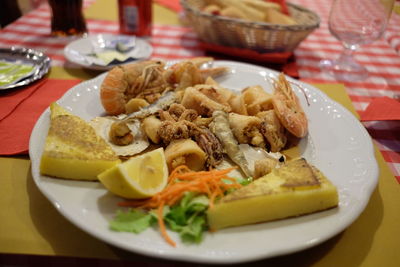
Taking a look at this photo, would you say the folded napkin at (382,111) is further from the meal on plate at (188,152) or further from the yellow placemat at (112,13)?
the yellow placemat at (112,13)

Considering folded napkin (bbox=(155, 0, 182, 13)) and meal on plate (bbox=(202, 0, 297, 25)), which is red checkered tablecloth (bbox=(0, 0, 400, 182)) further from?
folded napkin (bbox=(155, 0, 182, 13))

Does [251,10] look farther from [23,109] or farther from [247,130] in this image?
[23,109]

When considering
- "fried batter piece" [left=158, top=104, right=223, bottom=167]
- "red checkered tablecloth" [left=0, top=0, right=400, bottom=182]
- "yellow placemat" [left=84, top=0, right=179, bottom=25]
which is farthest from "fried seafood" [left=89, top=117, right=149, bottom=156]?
"yellow placemat" [left=84, top=0, right=179, bottom=25]

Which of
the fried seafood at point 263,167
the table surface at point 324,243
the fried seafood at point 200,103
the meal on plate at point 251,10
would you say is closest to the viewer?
the table surface at point 324,243

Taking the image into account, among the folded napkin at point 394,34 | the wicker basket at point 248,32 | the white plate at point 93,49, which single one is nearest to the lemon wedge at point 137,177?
the white plate at point 93,49

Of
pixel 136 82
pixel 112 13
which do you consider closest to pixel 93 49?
pixel 136 82

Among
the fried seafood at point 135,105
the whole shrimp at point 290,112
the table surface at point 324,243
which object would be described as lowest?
the table surface at point 324,243
